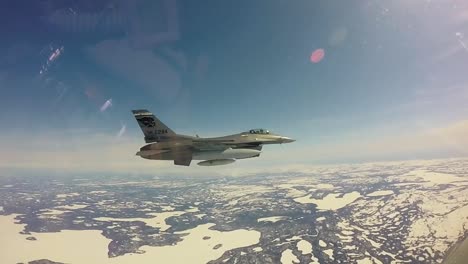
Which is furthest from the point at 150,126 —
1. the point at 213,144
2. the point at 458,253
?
the point at 458,253

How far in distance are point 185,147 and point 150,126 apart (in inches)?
207

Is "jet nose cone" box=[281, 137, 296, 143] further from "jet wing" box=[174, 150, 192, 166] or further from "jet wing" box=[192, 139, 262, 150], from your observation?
"jet wing" box=[174, 150, 192, 166]

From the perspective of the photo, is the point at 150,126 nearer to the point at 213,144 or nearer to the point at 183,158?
the point at 183,158

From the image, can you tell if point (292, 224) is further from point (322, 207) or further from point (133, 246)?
point (133, 246)

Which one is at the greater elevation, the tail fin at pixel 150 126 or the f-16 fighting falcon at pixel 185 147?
the tail fin at pixel 150 126

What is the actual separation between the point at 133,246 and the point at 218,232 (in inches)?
1587

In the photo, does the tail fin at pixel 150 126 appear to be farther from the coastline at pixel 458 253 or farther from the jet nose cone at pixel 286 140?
the coastline at pixel 458 253

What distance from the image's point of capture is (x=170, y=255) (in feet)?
343

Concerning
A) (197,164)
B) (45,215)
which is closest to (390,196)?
(197,164)

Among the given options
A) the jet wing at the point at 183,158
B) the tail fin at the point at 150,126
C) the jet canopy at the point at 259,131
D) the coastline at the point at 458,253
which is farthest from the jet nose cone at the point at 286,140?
the coastline at the point at 458,253

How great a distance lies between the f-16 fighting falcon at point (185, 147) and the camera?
1298 inches

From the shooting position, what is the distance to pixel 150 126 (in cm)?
3347

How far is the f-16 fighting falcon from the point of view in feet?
108

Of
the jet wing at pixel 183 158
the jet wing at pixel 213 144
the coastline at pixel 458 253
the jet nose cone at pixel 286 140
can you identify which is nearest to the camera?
the jet wing at pixel 183 158
